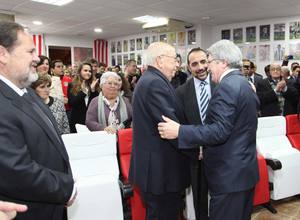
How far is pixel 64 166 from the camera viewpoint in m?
1.34

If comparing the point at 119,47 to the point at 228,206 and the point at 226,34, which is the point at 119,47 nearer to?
the point at 226,34

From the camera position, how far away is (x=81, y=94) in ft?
11.3

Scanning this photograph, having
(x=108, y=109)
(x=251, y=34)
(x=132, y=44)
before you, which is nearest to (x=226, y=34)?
(x=251, y=34)

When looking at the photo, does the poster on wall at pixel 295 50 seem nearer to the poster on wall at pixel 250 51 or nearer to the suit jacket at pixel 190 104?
the poster on wall at pixel 250 51

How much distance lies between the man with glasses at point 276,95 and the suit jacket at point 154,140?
2.35m

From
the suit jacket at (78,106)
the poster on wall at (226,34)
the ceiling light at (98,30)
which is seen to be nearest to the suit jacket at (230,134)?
the suit jacket at (78,106)

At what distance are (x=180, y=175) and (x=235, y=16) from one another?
6.88 m

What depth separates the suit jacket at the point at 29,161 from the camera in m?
1.07

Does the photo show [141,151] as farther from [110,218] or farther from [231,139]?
[110,218]

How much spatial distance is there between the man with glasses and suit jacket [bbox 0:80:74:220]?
10.5 ft

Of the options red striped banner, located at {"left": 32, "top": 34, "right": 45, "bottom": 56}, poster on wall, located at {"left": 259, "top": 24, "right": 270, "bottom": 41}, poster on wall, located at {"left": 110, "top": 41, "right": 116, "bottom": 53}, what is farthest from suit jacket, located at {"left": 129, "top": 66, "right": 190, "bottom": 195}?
poster on wall, located at {"left": 110, "top": 41, "right": 116, "bottom": 53}

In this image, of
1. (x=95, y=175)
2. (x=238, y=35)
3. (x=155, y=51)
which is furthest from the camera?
(x=238, y=35)

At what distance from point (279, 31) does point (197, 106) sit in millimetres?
6859

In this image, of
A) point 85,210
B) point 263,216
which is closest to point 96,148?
point 85,210
